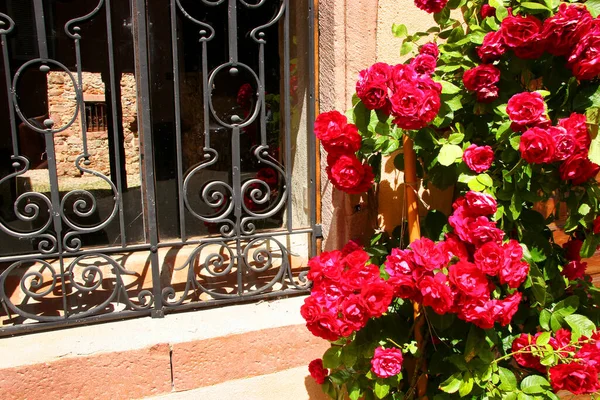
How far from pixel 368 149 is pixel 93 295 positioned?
1.58 m

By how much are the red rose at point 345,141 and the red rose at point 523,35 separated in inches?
22.6

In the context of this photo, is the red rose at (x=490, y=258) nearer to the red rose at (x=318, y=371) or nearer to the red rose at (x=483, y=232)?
the red rose at (x=483, y=232)

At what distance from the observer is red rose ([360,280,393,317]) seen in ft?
5.23

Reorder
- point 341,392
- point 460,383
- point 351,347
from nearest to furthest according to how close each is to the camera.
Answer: point 460,383, point 351,347, point 341,392

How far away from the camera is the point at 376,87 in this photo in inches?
63.1

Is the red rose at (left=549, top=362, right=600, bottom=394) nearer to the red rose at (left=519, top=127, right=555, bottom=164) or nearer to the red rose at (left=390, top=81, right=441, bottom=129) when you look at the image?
the red rose at (left=519, top=127, right=555, bottom=164)

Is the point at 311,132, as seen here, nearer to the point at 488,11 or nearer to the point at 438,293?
the point at 488,11

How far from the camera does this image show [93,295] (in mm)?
2508

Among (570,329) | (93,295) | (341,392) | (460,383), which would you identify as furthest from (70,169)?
(570,329)

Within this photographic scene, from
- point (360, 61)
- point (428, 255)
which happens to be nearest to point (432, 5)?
point (360, 61)

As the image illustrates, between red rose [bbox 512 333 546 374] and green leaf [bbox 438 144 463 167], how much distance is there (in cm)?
69

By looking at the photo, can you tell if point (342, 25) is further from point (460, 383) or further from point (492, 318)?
point (460, 383)

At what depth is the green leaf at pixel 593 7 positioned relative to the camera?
1.61 meters

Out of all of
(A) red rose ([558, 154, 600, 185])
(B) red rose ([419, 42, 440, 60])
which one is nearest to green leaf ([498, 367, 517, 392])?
(A) red rose ([558, 154, 600, 185])
